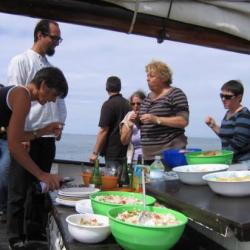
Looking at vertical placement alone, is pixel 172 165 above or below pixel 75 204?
above

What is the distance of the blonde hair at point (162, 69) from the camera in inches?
113

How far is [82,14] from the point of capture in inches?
62.4

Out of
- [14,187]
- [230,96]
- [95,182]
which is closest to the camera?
[95,182]

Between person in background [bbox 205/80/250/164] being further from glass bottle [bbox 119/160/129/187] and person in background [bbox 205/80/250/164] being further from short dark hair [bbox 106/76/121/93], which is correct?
short dark hair [bbox 106/76/121/93]

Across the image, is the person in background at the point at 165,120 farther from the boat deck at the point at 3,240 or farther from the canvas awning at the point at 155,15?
the boat deck at the point at 3,240

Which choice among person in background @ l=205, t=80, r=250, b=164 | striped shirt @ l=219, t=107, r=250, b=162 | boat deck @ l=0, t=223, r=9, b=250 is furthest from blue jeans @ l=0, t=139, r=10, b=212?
striped shirt @ l=219, t=107, r=250, b=162

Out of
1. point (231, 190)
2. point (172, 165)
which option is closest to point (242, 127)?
point (172, 165)

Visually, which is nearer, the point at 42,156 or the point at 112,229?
the point at 112,229

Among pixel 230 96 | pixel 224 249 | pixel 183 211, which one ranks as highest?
pixel 230 96

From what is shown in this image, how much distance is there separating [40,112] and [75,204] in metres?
1.38

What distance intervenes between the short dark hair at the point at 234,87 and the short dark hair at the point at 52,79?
137 cm

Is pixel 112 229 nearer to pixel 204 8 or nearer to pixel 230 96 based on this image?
pixel 204 8

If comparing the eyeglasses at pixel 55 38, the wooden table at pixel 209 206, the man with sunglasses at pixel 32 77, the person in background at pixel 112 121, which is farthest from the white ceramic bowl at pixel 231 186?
the person in background at pixel 112 121

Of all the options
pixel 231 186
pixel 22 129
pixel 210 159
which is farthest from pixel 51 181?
pixel 231 186
